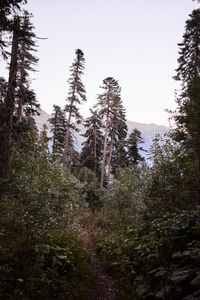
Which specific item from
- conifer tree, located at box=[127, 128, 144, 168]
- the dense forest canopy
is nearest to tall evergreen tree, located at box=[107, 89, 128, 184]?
conifer tree, located at box=[127, 128, 144, 168]

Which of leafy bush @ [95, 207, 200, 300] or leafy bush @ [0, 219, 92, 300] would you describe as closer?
Result: leafy bush @ [0, 219, 92, 300]

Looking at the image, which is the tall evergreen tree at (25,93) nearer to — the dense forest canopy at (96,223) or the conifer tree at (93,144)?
the dense forest canopy at (96,223)

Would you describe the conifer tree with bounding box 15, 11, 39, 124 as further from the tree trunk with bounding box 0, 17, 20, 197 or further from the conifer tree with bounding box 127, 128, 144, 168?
the conifer tree with bounding box 127, 128, 144, 168

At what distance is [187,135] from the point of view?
26.7ft

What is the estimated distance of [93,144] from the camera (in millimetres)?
32562

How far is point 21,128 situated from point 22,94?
208cm

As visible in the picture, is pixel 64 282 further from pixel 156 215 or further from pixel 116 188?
pixel 116 188

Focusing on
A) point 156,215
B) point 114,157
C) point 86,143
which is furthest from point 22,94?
point 114,157

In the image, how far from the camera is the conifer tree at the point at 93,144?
31438mm

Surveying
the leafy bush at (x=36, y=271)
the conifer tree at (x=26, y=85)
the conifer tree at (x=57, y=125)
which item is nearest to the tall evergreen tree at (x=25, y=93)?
the conifer tree at (x=26, y=85)

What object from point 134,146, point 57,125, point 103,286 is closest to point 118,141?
point 134,146

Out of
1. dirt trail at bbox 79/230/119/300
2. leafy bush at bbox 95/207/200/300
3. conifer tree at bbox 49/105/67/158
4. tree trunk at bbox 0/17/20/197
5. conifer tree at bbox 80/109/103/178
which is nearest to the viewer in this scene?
leafy bush at bbox 95/207/200/300

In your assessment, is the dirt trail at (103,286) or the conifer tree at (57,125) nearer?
the dirt trail at (103,286)

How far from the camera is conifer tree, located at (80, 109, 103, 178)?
103 feet
